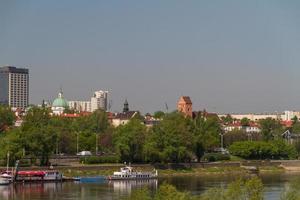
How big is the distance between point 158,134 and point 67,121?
134 ft

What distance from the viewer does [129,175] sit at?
84312 mm

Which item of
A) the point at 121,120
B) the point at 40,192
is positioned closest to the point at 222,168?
the point at 40,192

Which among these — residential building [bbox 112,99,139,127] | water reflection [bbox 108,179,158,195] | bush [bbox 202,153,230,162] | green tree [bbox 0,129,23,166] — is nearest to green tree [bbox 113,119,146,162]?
water reflection [bbox 108,179,158,195]

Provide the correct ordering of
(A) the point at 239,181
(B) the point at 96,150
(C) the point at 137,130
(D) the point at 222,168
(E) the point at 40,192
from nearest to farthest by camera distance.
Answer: (A) the point at 239,181, (E) the point at 40,192, (C) the point at 137,130, (D) the point at 222,168, (B) the point at 96,150

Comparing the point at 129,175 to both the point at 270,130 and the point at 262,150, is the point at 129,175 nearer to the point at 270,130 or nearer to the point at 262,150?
the point at 262,150

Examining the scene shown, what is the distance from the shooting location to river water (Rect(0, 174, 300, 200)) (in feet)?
204

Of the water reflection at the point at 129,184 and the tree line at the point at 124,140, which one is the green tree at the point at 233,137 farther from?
the water reflection at the point at 129,184

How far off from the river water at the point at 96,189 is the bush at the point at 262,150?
1130 inches

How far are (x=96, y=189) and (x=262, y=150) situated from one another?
49.7 metres

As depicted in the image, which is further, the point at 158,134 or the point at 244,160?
the point at 244,160

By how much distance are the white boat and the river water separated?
77.0 inches

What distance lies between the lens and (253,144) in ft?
375

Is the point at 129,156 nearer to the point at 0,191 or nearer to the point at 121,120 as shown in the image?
the point at 0,191

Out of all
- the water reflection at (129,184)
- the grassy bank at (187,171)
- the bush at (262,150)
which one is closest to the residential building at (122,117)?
the bush at (262,150)
